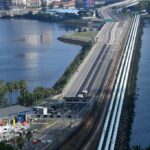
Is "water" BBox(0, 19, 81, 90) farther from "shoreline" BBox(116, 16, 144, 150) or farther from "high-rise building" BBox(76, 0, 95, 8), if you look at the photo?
"high-rise building" BBox(76, 0, 95, 8)

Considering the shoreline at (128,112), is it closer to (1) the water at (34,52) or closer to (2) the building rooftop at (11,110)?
(2) the building rooftop at (11,110)

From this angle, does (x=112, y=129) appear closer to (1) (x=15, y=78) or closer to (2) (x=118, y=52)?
(1) (x=15, y=78)

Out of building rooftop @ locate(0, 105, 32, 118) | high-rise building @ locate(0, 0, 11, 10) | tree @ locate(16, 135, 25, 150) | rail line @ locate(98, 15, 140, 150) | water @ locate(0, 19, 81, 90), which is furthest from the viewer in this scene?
high-rise building @ locate(0, 0, 11, 10)

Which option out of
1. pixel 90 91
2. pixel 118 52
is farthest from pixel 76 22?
pixel 90 91

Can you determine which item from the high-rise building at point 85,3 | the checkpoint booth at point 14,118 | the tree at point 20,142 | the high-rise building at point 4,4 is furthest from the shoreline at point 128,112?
the high-rise building at point 4,4

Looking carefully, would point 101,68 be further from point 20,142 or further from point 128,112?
point 20,142

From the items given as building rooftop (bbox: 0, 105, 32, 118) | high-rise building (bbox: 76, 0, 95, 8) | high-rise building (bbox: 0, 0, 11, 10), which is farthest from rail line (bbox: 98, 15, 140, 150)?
high-rise building (bbox: 0, 0, 11, 10)

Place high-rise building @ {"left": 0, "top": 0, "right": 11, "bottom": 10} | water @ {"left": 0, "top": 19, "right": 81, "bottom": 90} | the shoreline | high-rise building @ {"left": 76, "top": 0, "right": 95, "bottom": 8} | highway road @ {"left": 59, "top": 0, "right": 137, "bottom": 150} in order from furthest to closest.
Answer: high-rise building @ {"left": 0, "top": 0, "right": 11, "bottom": 10}, high-rise building @ {"left": 76, "top": 0, "right": 95, "bottom": 8}, water @ {"left": 0, "top": 19, "right": 81, "bottom": 90}, highway road @ {"left": 59, "top": 0, "right": 137, "bottom": 150}, the shoreline
